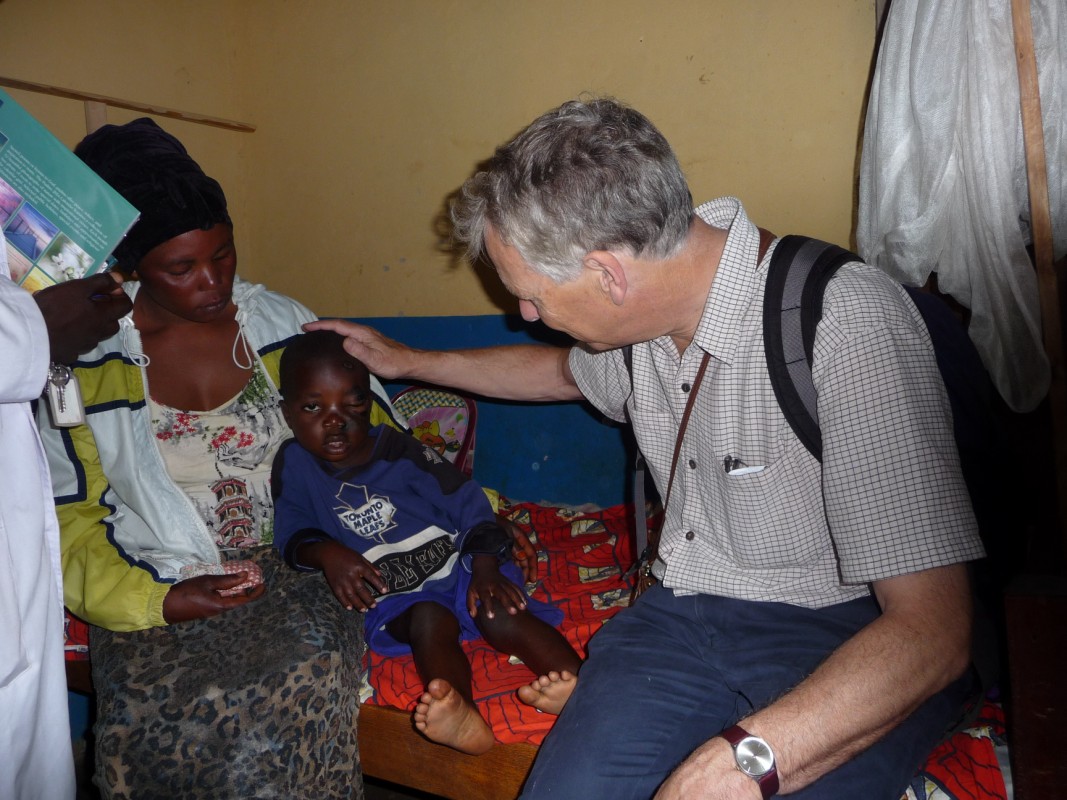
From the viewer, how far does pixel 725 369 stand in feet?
4.99

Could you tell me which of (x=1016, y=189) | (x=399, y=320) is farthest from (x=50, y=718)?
(x=1016, y=189)

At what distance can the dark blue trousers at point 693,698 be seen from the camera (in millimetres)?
1408

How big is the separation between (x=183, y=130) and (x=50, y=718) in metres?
2.63

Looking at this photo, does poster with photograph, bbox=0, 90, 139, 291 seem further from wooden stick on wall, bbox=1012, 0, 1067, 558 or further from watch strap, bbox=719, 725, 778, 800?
wooden stick on wall, bbox=1012, 0, 1067, 558

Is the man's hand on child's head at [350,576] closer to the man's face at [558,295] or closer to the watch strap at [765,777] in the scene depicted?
the man's face at [558,295]

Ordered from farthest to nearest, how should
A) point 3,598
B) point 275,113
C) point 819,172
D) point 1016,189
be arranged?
point 275,113
point 819,172
point 1016,189
point 3,598

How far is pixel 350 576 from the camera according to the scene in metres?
1.99

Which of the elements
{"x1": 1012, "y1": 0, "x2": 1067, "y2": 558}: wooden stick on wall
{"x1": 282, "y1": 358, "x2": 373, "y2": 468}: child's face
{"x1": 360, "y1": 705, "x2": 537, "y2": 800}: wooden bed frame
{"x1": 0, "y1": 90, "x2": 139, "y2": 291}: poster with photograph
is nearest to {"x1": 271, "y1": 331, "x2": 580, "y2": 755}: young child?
{"x1": 282, "y1": 358, "x2": 373, "y2": 468}: child's face

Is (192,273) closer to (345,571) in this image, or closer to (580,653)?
(345,571)

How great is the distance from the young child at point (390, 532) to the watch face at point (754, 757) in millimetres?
804

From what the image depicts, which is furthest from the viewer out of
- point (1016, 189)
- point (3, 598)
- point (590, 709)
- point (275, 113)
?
point (275, 113)

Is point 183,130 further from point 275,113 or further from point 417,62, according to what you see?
point 417,62

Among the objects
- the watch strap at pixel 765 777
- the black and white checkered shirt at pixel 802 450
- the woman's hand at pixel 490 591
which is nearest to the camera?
the watch strap at pixel 765 777

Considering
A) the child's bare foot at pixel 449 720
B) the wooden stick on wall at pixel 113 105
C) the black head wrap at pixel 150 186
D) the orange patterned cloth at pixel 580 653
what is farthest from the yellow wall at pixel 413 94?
the child's bare foot at pixel 449 720
